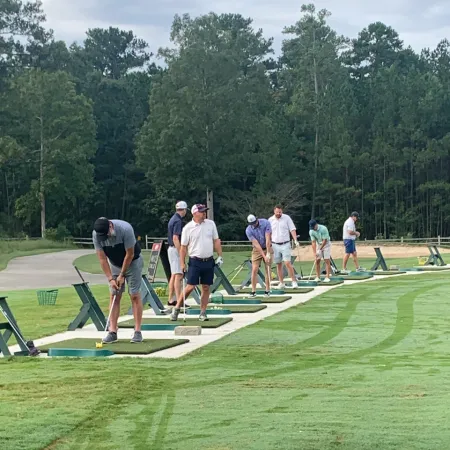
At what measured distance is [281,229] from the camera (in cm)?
1889

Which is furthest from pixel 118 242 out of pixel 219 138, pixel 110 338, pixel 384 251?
pixel 219 138

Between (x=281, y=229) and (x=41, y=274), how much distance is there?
59.0ft

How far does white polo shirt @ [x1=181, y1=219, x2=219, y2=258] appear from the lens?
12547mm

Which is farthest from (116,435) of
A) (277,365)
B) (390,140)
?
(390,140)

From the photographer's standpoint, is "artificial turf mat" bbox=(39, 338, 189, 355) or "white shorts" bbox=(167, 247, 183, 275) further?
"white shorts" bbox=(167, 247, 183, 275)

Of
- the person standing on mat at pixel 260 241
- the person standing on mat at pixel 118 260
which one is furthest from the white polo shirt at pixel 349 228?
the person standing on mat at pixel 118 260

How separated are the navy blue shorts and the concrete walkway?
44.8 ft

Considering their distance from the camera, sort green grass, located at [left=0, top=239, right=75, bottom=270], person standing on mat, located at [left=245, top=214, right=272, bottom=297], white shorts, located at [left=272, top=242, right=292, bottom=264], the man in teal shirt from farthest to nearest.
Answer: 1. green grass, located at [left=0, top=239, right=75, bottom=270]
2. the man in teal shirt
3. white shorts, located at [left=272, top=242, right=292, bottom=264]
4. person standing on mat, located at [left=245, top=214, right=272, bottom=297]

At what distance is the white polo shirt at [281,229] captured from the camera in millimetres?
18828

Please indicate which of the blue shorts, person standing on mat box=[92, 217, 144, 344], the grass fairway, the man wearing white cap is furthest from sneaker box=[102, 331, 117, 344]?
the blue shorts

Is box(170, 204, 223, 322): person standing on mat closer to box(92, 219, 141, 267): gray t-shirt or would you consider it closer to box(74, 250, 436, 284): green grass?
box(92, 219, 141, 267): gray t-shirt

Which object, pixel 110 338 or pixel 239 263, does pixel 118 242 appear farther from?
pixel 239 263

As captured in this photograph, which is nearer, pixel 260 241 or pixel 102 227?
pixel 102 227

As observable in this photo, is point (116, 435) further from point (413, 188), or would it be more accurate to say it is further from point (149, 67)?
point (149, 67)
